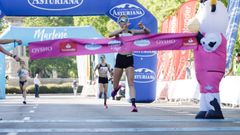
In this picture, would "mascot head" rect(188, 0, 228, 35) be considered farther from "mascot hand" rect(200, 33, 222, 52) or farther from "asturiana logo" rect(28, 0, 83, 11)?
"asturiana logo" rect(28, 0, 83, 11)

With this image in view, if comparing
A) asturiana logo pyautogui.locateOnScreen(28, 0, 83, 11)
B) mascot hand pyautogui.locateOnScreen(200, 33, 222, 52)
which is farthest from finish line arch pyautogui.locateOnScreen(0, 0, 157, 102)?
mascot hand pyautogui.locateOnScreen(200, 33, 222, 52)

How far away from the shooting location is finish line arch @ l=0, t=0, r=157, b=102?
73.9ft

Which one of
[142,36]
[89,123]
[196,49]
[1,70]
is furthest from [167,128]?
[1,70]

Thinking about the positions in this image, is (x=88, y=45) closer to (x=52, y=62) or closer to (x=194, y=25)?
(x=194, y=25)

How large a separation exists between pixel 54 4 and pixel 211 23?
38.5 feet

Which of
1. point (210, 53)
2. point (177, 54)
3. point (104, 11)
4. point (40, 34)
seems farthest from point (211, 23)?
point (40, 34)

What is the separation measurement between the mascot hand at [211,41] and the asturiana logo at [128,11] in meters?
12.1

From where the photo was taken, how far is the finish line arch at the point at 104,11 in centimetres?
2253

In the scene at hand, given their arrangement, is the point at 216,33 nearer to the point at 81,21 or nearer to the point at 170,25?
the point at 170,25

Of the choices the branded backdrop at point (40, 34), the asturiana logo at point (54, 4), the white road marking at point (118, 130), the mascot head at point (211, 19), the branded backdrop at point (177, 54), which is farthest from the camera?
the branded backdrop at point (40, 34)

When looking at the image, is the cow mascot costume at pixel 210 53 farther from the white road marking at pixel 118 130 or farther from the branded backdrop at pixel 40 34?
the branded backdrop at pixel 40 34

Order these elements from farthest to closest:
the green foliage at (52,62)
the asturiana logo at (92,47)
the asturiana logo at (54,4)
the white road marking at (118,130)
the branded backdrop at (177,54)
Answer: the green foliage at (52,62)
the branded backdrop at (177,54)
the asturiana logo at (54,4)
the asturiana logo at (92,47)
the white road marking at (118,130)

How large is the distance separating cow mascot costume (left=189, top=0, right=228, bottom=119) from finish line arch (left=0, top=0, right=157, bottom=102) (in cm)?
1146

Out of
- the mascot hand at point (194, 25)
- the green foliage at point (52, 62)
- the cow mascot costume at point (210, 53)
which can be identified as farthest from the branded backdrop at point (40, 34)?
the green foliage at point (52, 62)
